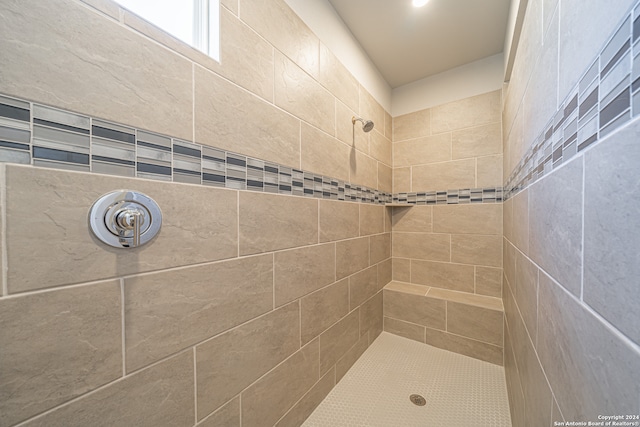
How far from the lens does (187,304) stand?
70 centimetres

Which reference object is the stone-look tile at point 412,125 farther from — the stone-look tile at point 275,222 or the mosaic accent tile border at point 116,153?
the mosaic accent tile border at point 116,153

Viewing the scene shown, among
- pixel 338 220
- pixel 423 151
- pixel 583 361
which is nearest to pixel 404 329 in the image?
pixel 338 220

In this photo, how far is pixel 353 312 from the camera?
1.59 m

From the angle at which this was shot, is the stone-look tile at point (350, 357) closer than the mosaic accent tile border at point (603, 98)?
Answer: No

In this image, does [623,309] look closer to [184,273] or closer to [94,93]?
[184,273]

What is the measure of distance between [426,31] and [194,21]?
59.9 inches

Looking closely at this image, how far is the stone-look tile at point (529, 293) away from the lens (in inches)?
28.8

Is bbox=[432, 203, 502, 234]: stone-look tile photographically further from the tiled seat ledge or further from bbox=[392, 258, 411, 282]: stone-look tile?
the tiled seat ledge

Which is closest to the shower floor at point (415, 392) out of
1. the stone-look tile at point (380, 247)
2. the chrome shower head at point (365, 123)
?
the stone-look tile at point (380, 247)

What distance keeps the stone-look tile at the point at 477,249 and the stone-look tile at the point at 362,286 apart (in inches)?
28.8

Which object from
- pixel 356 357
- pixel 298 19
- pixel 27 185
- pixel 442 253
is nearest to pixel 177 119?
pixel 27 185

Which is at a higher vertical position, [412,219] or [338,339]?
[412,219]

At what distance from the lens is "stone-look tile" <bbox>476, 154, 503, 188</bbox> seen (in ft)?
5.86

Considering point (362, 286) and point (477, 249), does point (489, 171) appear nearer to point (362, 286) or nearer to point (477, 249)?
point (477, 249)
